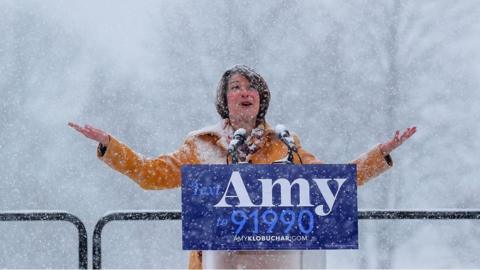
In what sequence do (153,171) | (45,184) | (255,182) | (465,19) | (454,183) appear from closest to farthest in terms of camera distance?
(255,182), (153,171), (454,183), (465,19), (45,184)

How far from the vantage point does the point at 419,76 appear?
80.2 ft

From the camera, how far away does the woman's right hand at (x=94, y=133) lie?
10.7ft

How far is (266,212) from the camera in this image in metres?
2.95

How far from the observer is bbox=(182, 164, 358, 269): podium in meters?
2.90

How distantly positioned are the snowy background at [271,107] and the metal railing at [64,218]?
15179 mm

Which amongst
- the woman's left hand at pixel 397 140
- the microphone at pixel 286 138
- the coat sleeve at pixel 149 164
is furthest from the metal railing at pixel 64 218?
the woman's left hand at pixel 397 140

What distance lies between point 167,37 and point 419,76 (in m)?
10.4

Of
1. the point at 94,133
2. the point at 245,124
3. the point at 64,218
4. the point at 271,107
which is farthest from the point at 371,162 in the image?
the point at 271,107

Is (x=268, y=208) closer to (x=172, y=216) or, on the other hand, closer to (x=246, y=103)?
(x=246, y=103)

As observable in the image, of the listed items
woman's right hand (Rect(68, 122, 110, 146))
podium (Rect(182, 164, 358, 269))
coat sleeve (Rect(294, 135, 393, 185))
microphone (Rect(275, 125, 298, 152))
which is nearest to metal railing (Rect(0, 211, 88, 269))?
woman's right hand (Rect(68, 122, 110, 146))

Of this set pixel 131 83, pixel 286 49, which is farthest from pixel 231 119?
pixel 131 83

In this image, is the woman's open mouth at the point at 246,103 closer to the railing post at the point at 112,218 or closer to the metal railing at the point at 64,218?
the railing post at the point at 112,218

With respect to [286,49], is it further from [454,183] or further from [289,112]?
[454,183]

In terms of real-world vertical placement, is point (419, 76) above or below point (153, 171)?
above
